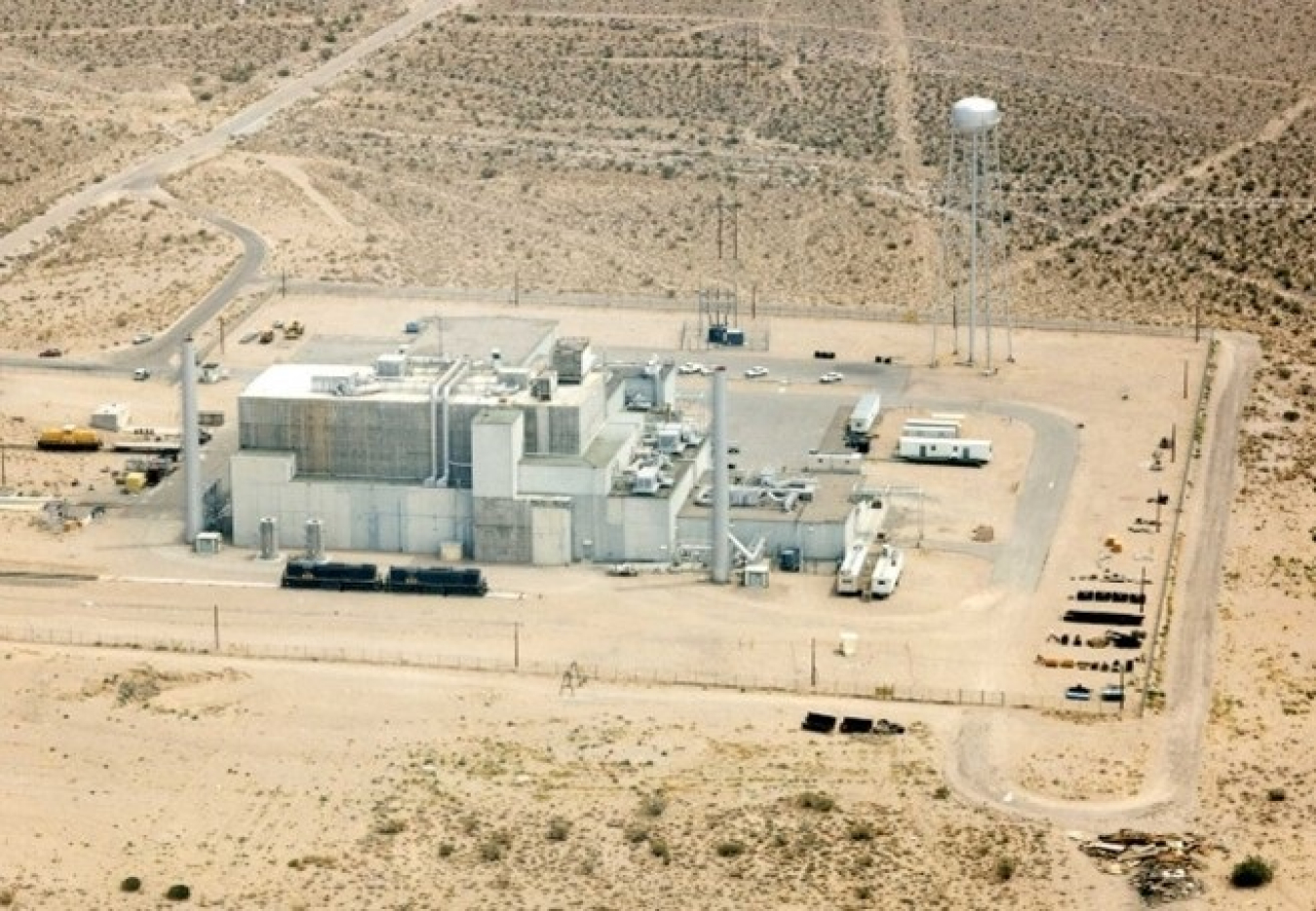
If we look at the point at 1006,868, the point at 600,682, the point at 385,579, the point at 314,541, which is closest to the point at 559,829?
the point at 1006,868

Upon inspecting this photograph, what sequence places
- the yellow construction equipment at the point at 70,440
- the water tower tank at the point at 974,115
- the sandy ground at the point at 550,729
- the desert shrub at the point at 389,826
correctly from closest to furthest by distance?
1. the sandy ground at the point at 550,729
2. the desert shrub at the point at 389,826
3. the yellow construction equipment at the point at 70,440
4. the water tower tank at the point at 974,115

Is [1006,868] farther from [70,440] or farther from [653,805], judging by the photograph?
[70,440]

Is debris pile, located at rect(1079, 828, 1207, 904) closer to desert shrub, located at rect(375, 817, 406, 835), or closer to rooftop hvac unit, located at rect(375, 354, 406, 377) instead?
desert shrub, located at rect(375, 817, 406, 835)

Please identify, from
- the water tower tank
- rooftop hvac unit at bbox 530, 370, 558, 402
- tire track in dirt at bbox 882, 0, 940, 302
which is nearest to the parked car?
rooftop hvac unit at bbox 530, 370, 558, 402

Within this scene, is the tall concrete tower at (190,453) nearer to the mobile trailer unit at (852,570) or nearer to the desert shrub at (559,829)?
the mobile trailer unit at (852,570)

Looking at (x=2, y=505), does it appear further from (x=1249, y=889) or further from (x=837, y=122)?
(x=837, y=122)

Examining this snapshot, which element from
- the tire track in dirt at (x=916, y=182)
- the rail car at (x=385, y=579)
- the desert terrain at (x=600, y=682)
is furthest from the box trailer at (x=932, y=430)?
the tire track in dirt at (x=916, y=182)
